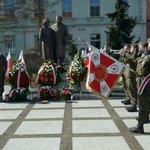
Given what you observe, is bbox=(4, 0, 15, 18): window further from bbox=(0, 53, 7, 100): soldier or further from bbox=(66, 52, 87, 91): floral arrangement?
bbox=(66, 52, 87, 91): floral arrangement

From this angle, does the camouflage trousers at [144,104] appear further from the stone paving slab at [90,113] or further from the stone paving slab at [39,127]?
the stone paving slab at [90,113]

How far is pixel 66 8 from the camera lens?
1484 inches

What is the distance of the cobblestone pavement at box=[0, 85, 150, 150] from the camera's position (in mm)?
6578

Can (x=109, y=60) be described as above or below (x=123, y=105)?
above

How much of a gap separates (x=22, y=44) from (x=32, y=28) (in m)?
1.95

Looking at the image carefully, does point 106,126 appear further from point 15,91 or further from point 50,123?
point 15,91

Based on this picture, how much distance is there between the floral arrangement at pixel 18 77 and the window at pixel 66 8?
25.9 m

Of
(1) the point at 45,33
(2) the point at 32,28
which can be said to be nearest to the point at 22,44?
(2) the point at 32,28

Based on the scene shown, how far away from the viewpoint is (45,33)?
47.4 ft

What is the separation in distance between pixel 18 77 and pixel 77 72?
2.02 meters

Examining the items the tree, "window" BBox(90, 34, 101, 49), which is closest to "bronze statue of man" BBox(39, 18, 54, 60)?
the tree

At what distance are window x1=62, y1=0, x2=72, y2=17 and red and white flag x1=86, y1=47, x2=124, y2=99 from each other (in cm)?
3028

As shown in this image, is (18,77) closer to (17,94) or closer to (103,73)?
(17,94)

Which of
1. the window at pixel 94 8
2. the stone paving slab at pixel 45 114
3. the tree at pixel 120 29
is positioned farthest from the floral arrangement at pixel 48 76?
the window at pixel 94 8
